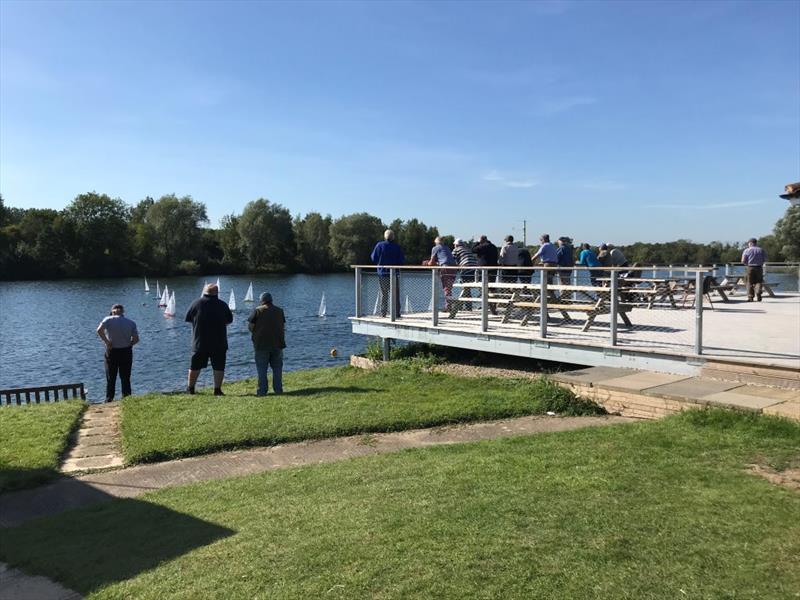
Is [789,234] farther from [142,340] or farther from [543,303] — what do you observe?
[543,303]

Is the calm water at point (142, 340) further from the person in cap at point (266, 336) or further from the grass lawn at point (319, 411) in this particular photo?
the grass lawn at point (319, 411)

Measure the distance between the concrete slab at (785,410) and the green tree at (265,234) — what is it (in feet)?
325

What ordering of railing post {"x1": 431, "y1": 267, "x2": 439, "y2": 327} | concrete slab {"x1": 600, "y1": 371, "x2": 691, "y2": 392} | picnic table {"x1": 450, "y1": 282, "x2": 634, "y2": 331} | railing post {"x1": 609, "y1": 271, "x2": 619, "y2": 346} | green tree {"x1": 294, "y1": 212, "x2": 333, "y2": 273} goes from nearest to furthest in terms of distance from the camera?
concrete slab {"x1": 600, "y1": 371, "x2": 691, "y2": 392} → railing post {"x1": 609, "y1": 271, "x2": 619, "y2": 346} → picnic table {"x1": 450, "y1": 282, "x2": 634, "y2": 331} → railing post {"x1": 431, "y1": 267, "x2": 439, "y2": 327} → green tree {"x1": 294, "y1": 212, "x2": 333, "y2": 273}

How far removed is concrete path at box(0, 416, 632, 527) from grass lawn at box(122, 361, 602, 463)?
0.26 meters

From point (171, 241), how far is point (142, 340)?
229 feet

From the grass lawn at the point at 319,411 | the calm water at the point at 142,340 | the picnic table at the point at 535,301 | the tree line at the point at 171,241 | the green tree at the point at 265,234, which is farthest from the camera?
the green tree at the point at 265,234

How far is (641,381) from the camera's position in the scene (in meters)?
8.68

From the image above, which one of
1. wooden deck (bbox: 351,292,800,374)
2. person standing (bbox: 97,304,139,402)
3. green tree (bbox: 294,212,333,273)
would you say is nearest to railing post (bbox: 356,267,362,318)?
wooden deck (bbox: 351,292,800,374)

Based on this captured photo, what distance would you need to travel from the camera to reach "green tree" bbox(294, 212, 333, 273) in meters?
108

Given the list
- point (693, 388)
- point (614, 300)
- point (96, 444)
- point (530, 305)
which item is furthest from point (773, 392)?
point (96, 444)

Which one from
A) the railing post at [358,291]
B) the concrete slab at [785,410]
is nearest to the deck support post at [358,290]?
the railing post at [358,291]

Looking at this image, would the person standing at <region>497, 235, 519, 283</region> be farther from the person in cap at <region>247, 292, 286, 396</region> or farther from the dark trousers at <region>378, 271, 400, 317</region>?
the person in cap at <region>247, 292, 286, 396</region>

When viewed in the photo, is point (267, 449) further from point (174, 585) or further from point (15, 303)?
point (15, 303)

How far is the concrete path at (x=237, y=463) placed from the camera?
627 centimetres
